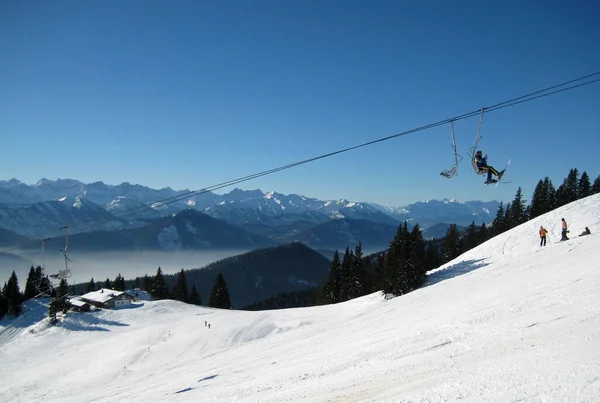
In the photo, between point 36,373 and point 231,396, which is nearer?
point 231,396

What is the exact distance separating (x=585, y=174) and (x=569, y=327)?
309 feet

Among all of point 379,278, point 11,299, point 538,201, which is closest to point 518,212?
point 538,201

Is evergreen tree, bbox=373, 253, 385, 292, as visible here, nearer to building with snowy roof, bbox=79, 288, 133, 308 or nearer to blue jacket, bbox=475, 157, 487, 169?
blue jacket, bbox=475, 157, 487, 169

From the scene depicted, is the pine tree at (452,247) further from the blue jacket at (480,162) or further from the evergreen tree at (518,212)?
the blue jacket at (480,162)

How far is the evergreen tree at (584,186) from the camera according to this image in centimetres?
7969

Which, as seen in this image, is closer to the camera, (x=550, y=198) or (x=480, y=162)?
(x=480, y=162)

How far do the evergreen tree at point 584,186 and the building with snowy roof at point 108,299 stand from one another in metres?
101

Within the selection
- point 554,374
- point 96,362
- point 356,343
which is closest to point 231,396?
point 356,343

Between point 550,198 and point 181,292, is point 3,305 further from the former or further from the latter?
point 550,198

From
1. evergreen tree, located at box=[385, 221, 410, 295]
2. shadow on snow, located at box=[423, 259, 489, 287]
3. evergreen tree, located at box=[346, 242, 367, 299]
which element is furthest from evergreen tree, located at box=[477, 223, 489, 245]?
shadow on snow, located at box=[423, 259, 489, 287]

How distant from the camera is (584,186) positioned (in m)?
81.1

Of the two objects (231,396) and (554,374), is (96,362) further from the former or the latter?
(554,374)

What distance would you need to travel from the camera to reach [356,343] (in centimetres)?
1648

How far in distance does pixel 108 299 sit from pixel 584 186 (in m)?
106
